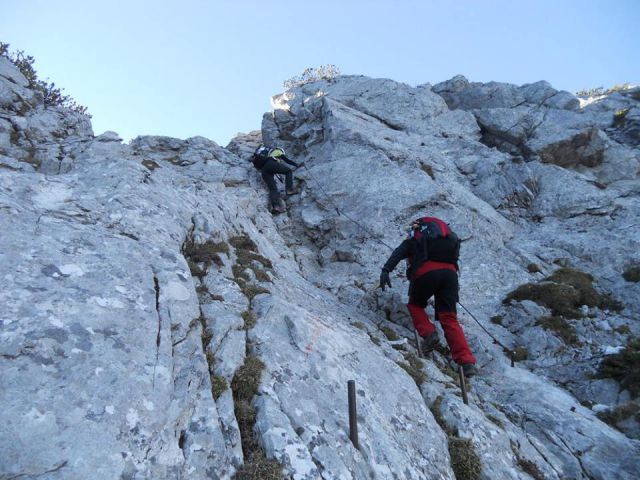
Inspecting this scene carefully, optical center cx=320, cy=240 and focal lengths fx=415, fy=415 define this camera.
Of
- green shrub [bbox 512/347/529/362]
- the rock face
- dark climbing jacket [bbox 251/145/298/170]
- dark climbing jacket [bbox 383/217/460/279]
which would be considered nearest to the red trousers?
dark climbing jacket [bbox 383/217/460/279]

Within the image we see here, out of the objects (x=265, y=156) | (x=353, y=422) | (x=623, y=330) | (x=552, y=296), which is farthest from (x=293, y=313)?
(x=265, y=156)

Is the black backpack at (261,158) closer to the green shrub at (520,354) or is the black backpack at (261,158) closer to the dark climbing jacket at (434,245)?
the dark climbing jacket at (434,245)

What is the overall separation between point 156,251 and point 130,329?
2.60 meters

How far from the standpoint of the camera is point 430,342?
11133 millimetres

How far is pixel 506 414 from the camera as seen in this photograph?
9656 mm

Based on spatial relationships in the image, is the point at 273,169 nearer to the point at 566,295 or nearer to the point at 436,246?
the point at 436,246

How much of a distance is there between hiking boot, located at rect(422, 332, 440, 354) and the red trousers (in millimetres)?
115

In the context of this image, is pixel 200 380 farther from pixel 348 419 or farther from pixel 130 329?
pixel 348 419

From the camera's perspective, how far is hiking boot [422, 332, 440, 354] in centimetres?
1106

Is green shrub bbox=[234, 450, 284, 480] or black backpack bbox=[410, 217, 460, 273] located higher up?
black backpack bbox=[410, 217, 460, 273]

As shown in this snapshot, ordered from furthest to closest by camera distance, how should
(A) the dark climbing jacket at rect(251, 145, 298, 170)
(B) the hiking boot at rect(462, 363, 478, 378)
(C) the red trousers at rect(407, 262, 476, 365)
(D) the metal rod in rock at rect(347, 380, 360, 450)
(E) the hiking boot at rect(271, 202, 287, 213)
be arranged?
(A) the dark climbing jacket at rect(251, 145, 298, 170)
(E) the hiking boot at rect(271, 202, 287, 213)
(C) the red trousers at rect(407, 262, 476, 365)
(B) the hiking boot at rect(462, 363, 478, 378)
(D) the metal rod in rock at rect(347, 380, 360, 450)

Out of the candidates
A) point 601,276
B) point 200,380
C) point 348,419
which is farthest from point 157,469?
point 601,276

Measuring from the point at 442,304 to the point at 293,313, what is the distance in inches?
168

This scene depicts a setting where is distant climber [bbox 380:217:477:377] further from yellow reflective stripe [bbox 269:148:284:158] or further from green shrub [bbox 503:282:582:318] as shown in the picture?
yellow reflective stripe [bbox 269:148:284:158]
